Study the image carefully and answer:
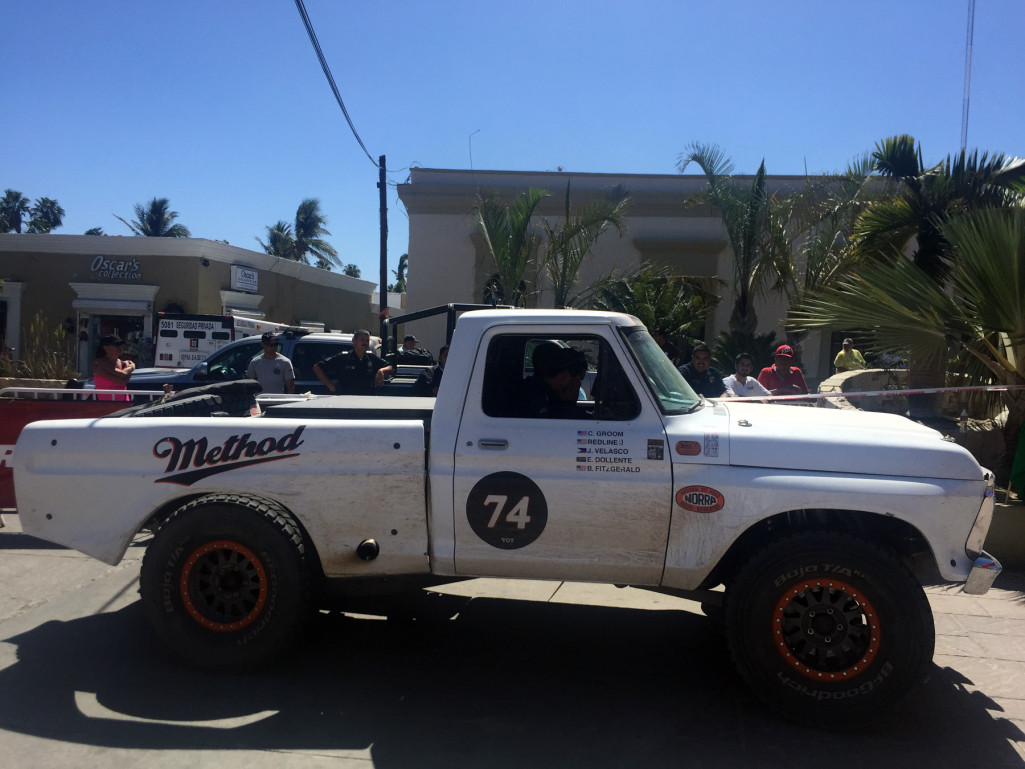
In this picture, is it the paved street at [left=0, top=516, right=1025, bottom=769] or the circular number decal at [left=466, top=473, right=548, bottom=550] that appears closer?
the paved street at [left=0, top=516, right=1025, bottom=769]

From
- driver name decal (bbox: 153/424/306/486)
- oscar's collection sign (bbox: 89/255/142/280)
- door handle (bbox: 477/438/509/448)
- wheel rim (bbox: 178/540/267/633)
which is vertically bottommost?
wheel rim (bbox: 178/540/267/633)

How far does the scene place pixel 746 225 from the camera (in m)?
14.4

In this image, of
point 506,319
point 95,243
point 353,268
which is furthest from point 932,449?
point 353,268

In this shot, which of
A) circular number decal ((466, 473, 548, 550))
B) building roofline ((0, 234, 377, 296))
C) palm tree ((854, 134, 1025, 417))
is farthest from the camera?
building roofline ((0, 234, 377, 296))

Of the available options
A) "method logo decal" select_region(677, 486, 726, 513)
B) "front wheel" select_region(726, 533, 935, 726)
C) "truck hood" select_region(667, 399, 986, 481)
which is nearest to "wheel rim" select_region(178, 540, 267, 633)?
"method logo decal" select_region(677, 486, 726, 513)

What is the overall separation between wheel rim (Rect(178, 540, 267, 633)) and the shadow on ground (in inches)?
13.0

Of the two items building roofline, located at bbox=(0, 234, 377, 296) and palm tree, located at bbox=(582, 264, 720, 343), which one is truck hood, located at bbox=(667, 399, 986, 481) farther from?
building roofline, located at bbox=(0, 234, 377, 296)

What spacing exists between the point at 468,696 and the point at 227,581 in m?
1.42

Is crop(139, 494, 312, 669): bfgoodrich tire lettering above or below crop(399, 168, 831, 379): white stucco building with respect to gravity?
below

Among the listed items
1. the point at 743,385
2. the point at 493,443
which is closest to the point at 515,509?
the point at 493,443

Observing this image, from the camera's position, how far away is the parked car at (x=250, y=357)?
473 inches

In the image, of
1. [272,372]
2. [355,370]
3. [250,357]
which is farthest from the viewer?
[250,357]

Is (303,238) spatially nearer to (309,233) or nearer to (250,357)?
(309,233)

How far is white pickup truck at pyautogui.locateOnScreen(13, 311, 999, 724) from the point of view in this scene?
392 centimetres
